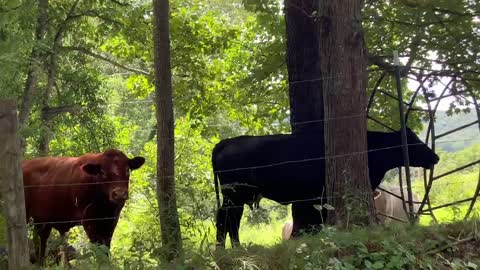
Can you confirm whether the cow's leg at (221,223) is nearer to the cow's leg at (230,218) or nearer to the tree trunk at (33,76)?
the cow's leg at (230,218)

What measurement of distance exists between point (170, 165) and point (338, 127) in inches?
85.4

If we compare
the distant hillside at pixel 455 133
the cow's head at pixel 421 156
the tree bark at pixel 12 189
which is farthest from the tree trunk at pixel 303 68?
the tree bark at pixel 12 189

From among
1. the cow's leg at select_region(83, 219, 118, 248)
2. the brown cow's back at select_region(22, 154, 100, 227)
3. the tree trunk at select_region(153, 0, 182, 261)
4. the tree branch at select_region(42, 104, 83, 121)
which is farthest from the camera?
the tree branch at select_region(42, 104, 83, 121)

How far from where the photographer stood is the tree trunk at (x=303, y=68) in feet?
33.0

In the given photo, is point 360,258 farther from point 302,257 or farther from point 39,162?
point 39,162

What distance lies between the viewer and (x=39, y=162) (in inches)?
348

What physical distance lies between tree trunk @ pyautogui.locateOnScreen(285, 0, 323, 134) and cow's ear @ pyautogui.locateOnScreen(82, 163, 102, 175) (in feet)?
11.6

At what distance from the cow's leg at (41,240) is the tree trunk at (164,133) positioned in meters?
1.45

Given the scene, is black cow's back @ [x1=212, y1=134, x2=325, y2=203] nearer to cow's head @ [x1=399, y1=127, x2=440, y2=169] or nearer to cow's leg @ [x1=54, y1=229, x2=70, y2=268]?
cow's head @ [x1=399, y1=127, x2=440, y2=169]

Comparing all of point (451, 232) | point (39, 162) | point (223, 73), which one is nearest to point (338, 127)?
point (451, 232)

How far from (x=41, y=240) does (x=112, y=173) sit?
129 centimetres

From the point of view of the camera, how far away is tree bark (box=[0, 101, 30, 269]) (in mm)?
5406

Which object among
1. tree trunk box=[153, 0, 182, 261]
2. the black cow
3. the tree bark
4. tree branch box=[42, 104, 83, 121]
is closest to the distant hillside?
the black cow

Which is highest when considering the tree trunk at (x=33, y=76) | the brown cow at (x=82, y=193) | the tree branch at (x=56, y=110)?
the tree trunk at (x=33, y=76)
